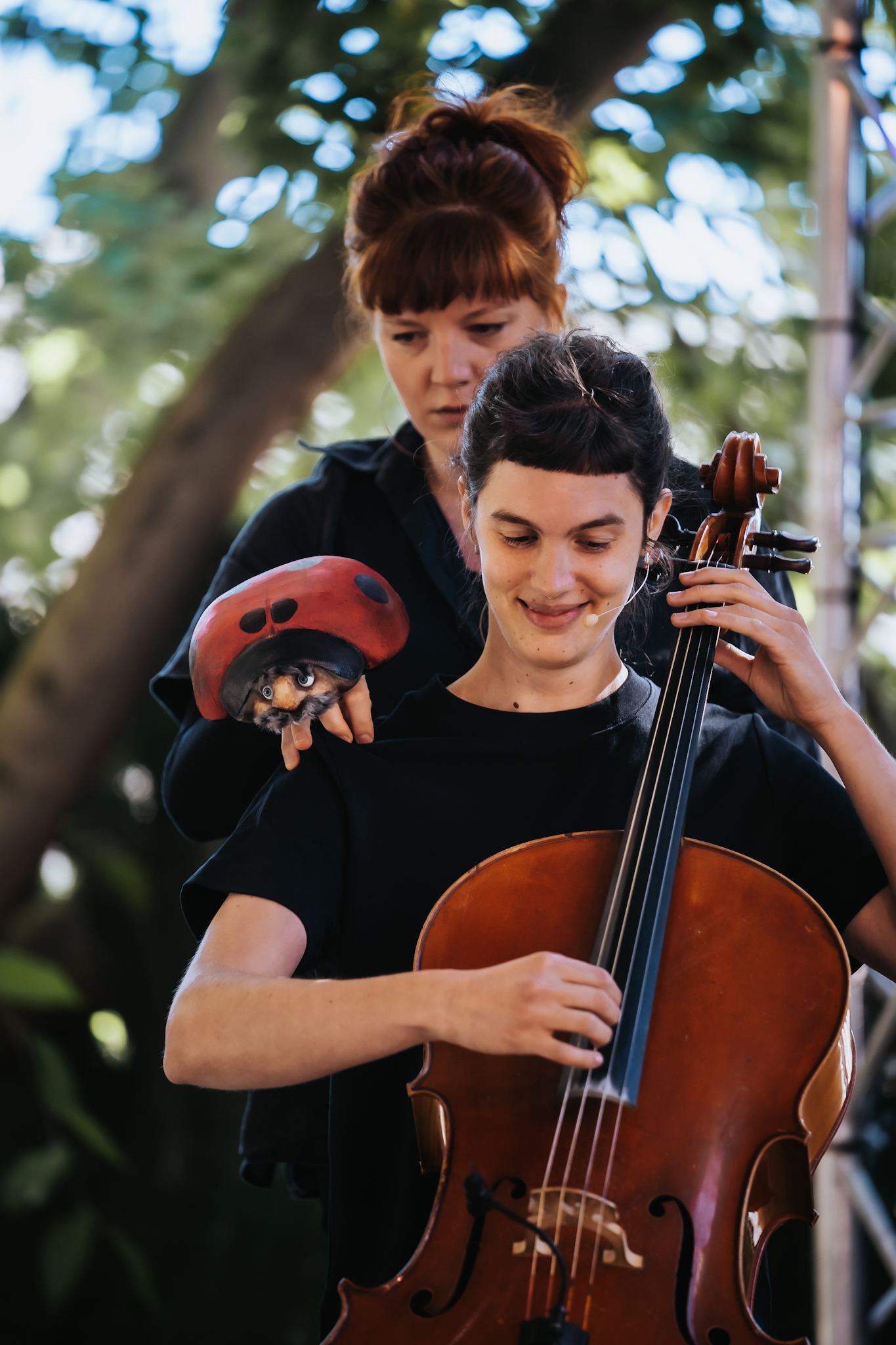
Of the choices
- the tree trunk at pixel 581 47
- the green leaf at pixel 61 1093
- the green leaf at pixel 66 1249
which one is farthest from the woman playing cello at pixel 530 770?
the tree trunk at pixel 581 47

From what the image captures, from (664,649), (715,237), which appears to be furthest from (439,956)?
(715,237)

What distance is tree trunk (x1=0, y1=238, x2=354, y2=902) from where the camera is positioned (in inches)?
125

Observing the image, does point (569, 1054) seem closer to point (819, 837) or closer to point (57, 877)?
point (819, 837)

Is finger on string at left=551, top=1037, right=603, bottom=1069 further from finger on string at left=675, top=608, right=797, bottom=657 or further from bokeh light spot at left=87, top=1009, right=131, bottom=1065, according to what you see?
bokeh light spot at left=87, top=1009, right=131, bottom=1065

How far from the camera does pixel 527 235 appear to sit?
5.41 feet

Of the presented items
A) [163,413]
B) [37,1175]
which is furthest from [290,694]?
[163,413]

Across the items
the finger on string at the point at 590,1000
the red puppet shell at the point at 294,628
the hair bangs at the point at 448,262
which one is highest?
the hair bangs at the point at 448,262

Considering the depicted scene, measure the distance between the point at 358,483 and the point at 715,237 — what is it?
2117 millimetres

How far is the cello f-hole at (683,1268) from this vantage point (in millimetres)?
958

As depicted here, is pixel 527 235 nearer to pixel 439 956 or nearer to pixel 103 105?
pixel 439 956

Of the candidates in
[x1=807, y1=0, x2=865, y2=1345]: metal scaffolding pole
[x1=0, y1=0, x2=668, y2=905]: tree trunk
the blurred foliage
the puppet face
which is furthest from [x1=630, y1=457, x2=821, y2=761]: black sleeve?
[x1=0, y1=0, x2=668, y2=905]: tree trunk

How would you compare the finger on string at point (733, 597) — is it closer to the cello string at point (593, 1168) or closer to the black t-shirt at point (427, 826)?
the black t-shirt at point (427, 826)

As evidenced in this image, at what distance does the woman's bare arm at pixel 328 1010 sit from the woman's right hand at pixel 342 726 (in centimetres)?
18

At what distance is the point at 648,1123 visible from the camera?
1.04 meters
